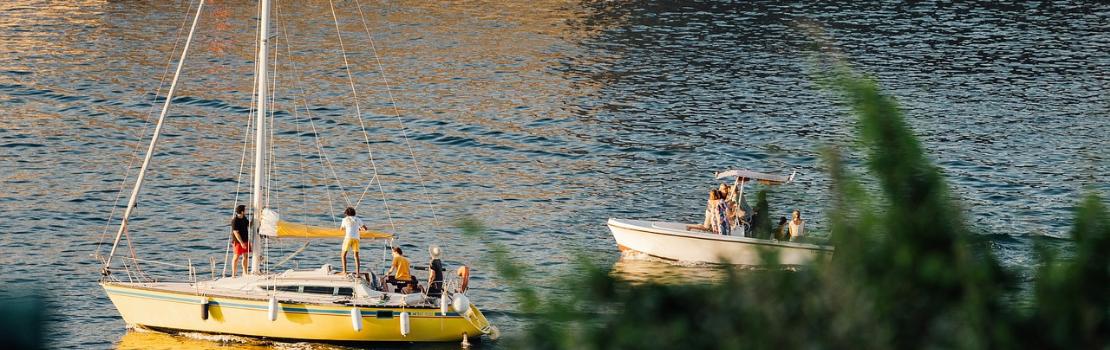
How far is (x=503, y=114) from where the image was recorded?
62062 mm

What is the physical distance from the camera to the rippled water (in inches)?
1790

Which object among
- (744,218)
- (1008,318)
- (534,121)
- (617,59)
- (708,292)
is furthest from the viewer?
(617,59)

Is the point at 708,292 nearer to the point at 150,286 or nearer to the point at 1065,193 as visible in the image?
the point at 150,286

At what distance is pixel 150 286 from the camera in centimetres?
3397

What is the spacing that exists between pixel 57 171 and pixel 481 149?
49.8 ft

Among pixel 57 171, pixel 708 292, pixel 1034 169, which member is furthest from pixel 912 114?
pixel 708 292

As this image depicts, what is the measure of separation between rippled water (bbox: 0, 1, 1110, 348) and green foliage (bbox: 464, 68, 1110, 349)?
25.8m

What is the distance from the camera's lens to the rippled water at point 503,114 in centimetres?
4547

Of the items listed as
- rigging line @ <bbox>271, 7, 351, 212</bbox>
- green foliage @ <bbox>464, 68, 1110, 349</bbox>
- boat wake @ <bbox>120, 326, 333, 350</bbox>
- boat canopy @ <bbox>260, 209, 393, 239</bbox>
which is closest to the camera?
green foliage @ <bbox>464, 68, 1110, 349</bbox>

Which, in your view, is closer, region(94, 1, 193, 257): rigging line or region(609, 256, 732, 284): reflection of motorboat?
region(609, 256, 732, 284): reflection of motorboat

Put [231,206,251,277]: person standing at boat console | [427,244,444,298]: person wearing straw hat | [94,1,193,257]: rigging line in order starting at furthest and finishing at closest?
[94,1,193,257]: rigging line → [231,206,251,277]: person standing at boat console → [427,244,444,298]: person wearing straw hat

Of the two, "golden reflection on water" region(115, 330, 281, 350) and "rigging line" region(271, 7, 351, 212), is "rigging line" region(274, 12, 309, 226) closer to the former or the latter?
"rigging line" region(271, 7, 351, 212)

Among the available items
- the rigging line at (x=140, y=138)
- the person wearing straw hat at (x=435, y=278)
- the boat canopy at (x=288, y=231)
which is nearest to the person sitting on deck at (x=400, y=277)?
the person wearing straw hat at (x=435, y=278)

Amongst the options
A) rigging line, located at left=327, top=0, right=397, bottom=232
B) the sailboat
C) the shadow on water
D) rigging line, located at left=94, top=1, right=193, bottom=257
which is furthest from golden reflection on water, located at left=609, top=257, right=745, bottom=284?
rigging line, located at left=327, top=0, right=397, bottom=232
